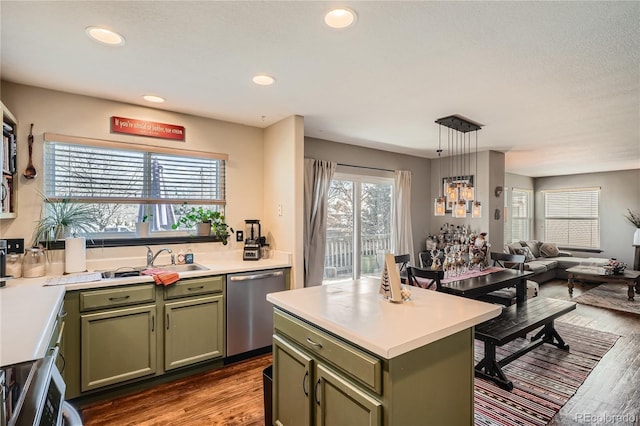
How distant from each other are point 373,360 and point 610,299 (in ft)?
20.8

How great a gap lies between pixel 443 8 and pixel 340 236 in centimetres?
358

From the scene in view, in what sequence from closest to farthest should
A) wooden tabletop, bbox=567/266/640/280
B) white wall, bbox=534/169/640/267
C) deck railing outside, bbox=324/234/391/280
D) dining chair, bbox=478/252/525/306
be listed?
dining chair, bbox=478/252/525/306
deck railing outside, bbox=324/234/391/280
wooden tabletop, bbox=567/266/640/280
white wall, bbox=534/169/640/267

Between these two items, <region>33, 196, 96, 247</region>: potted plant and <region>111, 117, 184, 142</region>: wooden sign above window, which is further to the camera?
<region>111, 117, 184, 142</region>: wooden sign above window

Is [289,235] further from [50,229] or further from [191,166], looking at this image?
[50,229]

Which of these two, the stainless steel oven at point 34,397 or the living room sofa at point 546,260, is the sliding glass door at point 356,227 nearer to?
the living room sofa at point 546,260

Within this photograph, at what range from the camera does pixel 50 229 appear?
275 centimetres

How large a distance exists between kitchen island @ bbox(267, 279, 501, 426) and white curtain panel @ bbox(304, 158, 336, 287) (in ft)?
7.94

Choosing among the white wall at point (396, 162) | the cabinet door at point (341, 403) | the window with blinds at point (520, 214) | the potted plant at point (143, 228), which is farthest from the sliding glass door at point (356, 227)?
the window with blinds at point (520, 214)

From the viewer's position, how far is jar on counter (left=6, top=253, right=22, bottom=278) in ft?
8.22

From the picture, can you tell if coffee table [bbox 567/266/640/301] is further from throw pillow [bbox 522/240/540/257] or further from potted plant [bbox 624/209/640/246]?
potted plant [bbox 624/209/640/246]

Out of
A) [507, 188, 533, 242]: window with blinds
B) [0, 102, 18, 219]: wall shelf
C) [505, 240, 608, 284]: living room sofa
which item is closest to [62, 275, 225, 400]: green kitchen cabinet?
[0, 102, 18, 219]: wall shelf

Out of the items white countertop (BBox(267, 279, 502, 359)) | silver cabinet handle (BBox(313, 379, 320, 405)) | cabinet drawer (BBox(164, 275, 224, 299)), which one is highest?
white countertop (BBox(267, 279, 502, 359))

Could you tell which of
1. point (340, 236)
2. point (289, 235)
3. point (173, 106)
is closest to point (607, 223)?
point (340, 236)

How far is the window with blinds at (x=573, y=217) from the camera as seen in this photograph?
8.01 metres
